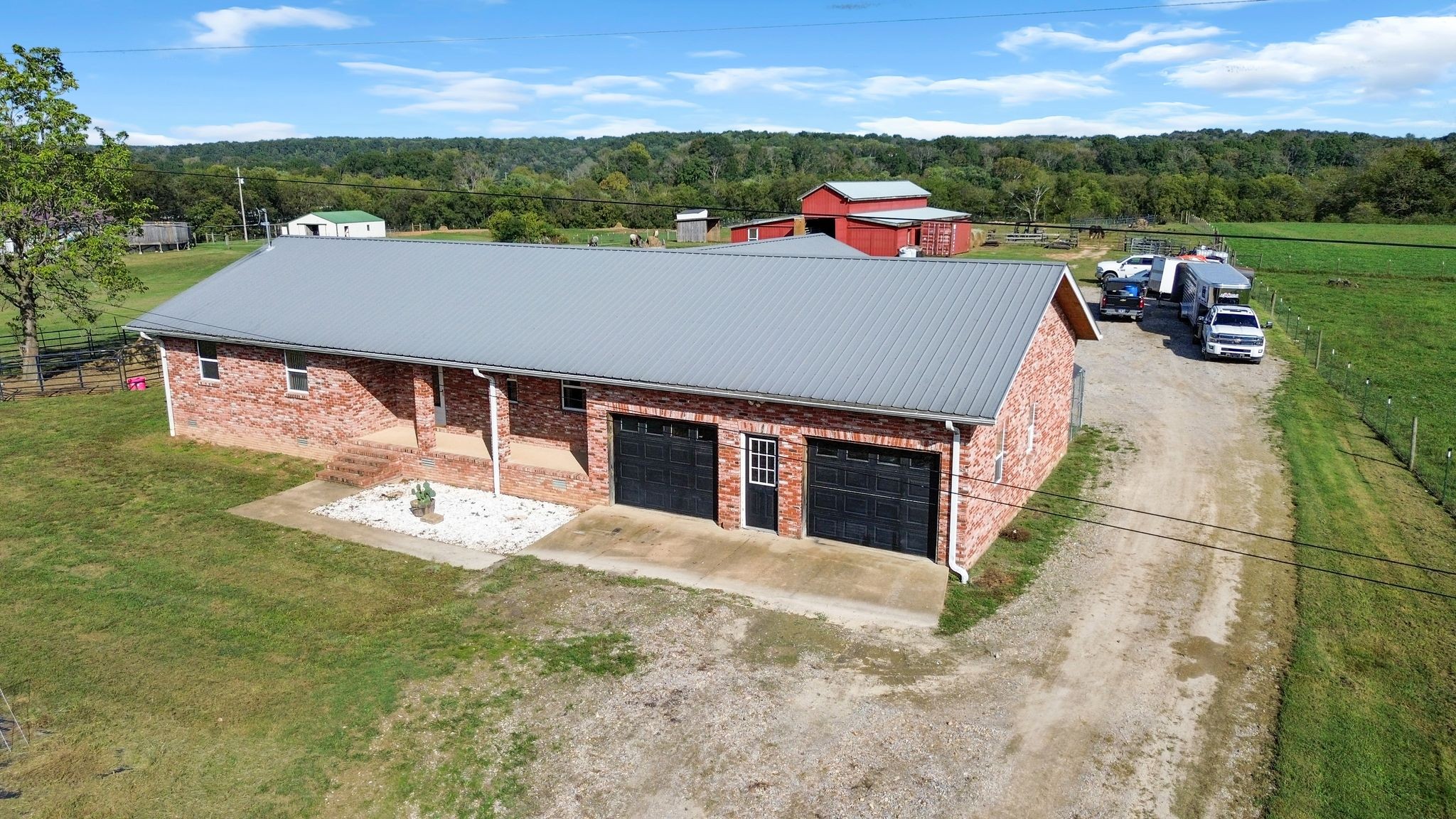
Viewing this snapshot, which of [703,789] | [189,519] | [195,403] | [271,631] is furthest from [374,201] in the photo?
[703,789]

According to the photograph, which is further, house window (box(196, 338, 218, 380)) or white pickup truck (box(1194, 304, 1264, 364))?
white pickup truck (box(1194, 304, 1264, 364))

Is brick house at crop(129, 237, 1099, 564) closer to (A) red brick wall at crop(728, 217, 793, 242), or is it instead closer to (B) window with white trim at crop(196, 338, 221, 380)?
(B) window with white trim at crop(196, 338, 221, 380)

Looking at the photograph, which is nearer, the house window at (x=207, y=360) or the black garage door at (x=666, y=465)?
the black garage door at (x=666, y=465)

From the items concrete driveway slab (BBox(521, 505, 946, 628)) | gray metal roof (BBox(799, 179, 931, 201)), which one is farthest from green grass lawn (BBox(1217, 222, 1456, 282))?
concrete driveway slab (BBox(521, 505, 946, 628))

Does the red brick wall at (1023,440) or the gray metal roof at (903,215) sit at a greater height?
the gray metal roof at (903,215)

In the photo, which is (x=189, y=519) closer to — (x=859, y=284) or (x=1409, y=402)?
(x=859, y=284)

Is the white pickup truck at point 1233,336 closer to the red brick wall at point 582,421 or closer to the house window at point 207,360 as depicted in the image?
the red brick wall at point 582,421

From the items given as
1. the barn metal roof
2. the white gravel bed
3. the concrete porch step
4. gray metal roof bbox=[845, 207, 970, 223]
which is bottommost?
the white gravel bed

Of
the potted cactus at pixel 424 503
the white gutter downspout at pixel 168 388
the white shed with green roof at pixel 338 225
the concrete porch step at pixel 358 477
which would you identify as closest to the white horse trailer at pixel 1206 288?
the potted cactus at pixel 424 503
